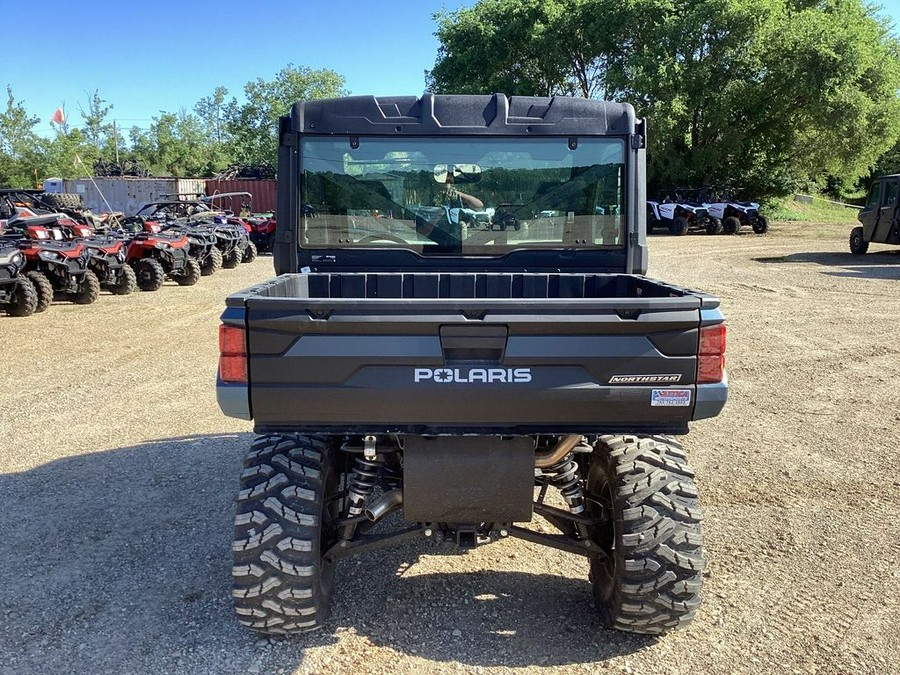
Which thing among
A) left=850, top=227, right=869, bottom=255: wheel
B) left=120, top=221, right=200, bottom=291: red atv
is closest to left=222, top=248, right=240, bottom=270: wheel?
left=120, top=221, right=200, bottom=291: red atv

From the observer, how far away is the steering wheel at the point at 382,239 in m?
4.02

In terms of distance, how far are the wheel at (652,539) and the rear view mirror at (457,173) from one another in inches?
68.9

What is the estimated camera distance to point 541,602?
315 centimetres

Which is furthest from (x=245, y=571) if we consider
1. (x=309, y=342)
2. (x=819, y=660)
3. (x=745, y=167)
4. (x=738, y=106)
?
(x=745, y=167)

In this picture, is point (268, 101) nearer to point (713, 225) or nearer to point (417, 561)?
point (713, 225)

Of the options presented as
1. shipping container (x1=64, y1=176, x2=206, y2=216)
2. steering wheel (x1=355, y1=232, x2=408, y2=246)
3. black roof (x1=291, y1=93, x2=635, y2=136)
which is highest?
shipping container (x1=64, y1=176, x2=206, y2=216)

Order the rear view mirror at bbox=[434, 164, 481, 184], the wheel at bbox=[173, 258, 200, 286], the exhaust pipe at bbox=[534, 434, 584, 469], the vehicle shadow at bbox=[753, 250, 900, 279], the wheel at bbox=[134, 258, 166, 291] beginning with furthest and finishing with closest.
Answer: the vehicle shadow at bbox=[753, 250, 900, 279], the wheel at bbox=[173, 258, 200, 286], the wheel at bbox=[134, 258, 166, 291], the rear view mirror at bbox=[434, 164, 481, 184], the exhaust pipe at bbox=[534, 434, 584, 469]

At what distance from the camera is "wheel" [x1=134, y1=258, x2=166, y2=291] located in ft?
40.2

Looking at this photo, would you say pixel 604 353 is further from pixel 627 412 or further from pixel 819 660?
pixel 819 660

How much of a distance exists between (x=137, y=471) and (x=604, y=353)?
11.1ft

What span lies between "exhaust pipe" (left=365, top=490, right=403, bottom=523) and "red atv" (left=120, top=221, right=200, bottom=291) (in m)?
10.7

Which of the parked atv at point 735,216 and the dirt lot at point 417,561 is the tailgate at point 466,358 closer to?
the dirt lot at point 417,561

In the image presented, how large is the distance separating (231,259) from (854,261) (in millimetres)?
14488

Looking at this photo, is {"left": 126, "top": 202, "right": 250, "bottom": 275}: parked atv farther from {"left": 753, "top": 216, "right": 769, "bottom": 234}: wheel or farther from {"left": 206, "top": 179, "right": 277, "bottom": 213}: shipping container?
{"left": 753, "top": 216, "right": 769, "bottom": 234}: wheel
